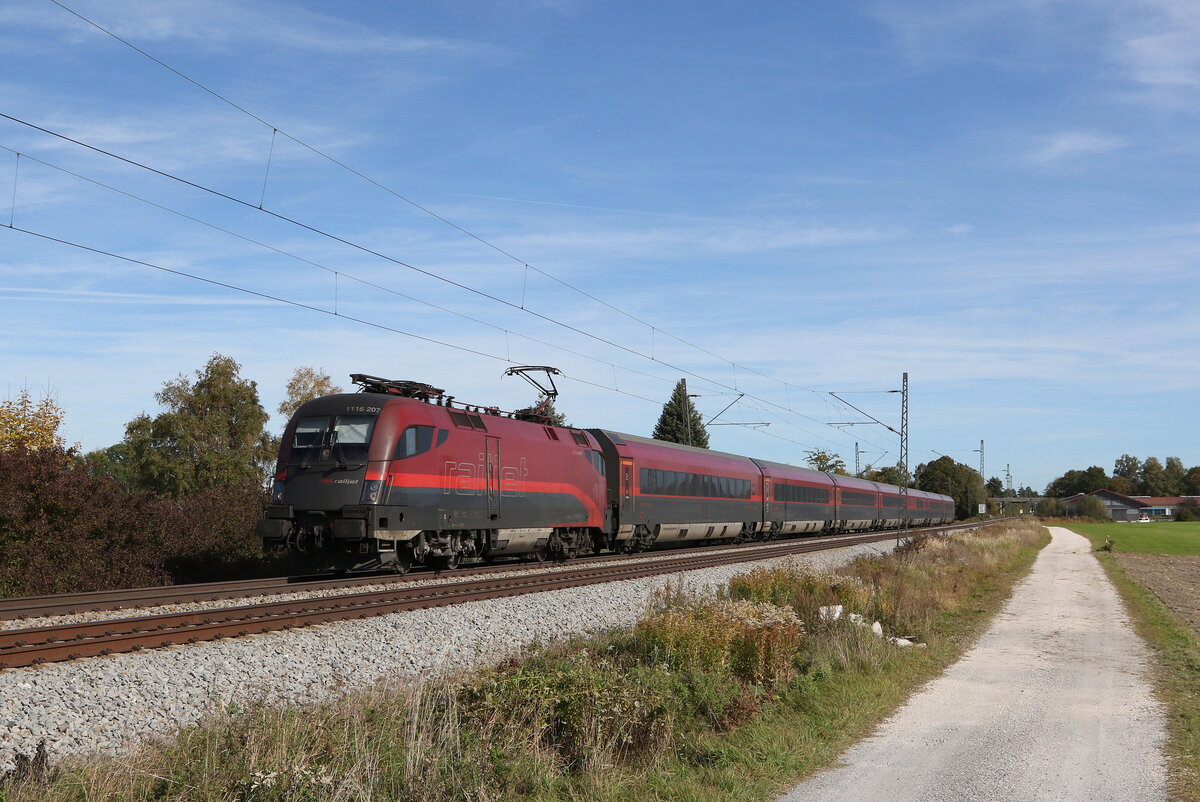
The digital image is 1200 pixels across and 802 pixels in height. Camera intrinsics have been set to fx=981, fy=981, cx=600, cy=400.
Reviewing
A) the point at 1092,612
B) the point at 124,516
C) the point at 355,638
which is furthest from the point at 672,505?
the point at 355,638

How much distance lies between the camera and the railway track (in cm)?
1096

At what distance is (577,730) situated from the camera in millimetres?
8219

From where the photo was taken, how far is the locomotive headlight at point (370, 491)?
18666 millimetres

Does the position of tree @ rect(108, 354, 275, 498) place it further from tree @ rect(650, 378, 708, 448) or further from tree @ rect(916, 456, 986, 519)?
tree @ rect(916, 456, 986, 519)

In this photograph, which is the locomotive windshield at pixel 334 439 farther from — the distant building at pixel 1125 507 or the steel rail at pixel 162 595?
the distant building at pixel 1125 507

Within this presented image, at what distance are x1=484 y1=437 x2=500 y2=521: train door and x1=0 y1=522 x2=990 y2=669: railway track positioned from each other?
1448 mm

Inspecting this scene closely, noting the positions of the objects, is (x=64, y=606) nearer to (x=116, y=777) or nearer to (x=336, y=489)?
(x=336, y=489)

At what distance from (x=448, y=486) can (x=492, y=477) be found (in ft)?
6.50

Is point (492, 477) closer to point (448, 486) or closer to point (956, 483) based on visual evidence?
point (448, 486)

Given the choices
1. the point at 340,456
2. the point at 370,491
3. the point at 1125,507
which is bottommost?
the point at 370,491

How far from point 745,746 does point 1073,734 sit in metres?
3.23

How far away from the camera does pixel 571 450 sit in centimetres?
2681

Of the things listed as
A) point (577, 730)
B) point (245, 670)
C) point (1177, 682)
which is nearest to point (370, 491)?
point (245, 670)

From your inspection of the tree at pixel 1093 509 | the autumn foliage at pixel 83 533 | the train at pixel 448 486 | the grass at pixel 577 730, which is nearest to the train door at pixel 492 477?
the train at pixel 448 486
